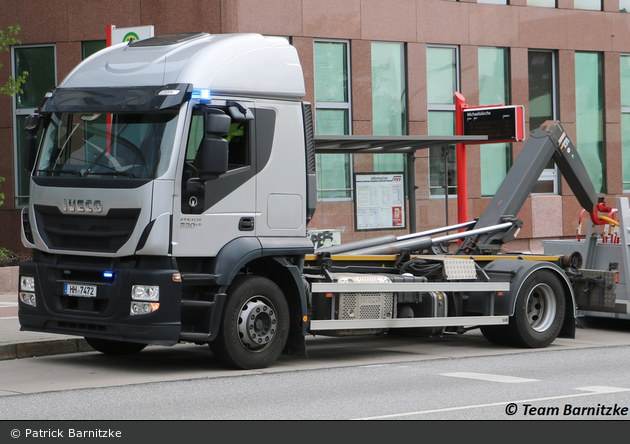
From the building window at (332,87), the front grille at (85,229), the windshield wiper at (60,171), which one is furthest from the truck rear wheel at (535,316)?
the building window at (332,87)

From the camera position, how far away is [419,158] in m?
16.4

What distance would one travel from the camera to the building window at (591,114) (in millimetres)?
26531

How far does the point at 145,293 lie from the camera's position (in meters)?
9.60

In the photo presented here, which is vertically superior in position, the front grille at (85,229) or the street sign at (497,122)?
the street sign at (497,122)

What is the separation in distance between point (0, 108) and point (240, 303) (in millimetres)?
13582

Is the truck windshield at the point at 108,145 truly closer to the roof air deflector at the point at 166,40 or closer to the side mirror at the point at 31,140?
the side mirror at the point at 31,140

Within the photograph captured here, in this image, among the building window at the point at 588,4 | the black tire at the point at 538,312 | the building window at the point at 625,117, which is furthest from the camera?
the building window at the point at 625,117

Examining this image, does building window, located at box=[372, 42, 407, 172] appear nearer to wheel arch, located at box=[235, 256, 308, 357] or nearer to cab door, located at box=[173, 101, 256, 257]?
wheel arch, located at box=[235, 256, 308, 357]

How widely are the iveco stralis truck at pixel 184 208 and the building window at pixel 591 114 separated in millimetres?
16659

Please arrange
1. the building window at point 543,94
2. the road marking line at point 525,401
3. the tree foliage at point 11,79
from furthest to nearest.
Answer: the building window at point 543,94, the tree foliage at point 11,79, the road marking line at point 525,401

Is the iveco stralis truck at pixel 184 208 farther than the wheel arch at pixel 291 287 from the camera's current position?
No

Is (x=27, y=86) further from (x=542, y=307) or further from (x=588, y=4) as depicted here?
(x=588, y=4)

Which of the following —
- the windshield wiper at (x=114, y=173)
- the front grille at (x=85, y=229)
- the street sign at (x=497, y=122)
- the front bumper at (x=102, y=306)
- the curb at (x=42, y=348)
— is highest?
the street sign at (x=497, y=122)
